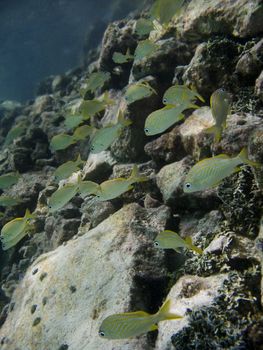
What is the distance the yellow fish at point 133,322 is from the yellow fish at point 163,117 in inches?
80.3

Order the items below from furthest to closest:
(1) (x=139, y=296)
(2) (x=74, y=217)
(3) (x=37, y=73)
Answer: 1. (3) (x=37, y=73)
2. (2) (x=74, y=217)
3. (1) (x=139, y=296)

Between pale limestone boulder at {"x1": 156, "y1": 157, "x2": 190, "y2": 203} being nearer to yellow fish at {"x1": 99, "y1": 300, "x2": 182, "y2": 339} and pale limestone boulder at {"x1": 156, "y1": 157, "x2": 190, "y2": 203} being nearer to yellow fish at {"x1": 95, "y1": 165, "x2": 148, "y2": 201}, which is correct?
yellow fish at {"x1": 95, "y1": 165, "x2": 148, "y2": 201}

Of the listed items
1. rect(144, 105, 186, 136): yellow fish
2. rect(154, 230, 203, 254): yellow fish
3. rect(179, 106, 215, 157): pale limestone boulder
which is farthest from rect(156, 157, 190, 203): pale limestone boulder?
rect(154, 230, 203, 254): yellow fish

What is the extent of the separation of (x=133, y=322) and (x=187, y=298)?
3.03 feet

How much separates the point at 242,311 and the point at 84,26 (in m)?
48.4

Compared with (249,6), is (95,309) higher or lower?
lower

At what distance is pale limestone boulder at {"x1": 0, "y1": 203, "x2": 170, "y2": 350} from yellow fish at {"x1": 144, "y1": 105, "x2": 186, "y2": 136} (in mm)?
1386

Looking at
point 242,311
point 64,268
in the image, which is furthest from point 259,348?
point 64,268

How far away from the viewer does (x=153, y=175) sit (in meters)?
5.60

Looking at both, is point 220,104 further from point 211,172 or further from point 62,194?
point 62,194

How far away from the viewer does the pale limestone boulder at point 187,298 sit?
334 cm

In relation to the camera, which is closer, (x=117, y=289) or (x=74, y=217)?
(x=117, y=289)

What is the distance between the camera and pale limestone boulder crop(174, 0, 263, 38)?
494 cm

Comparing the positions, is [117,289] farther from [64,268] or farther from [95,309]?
[64,268]
